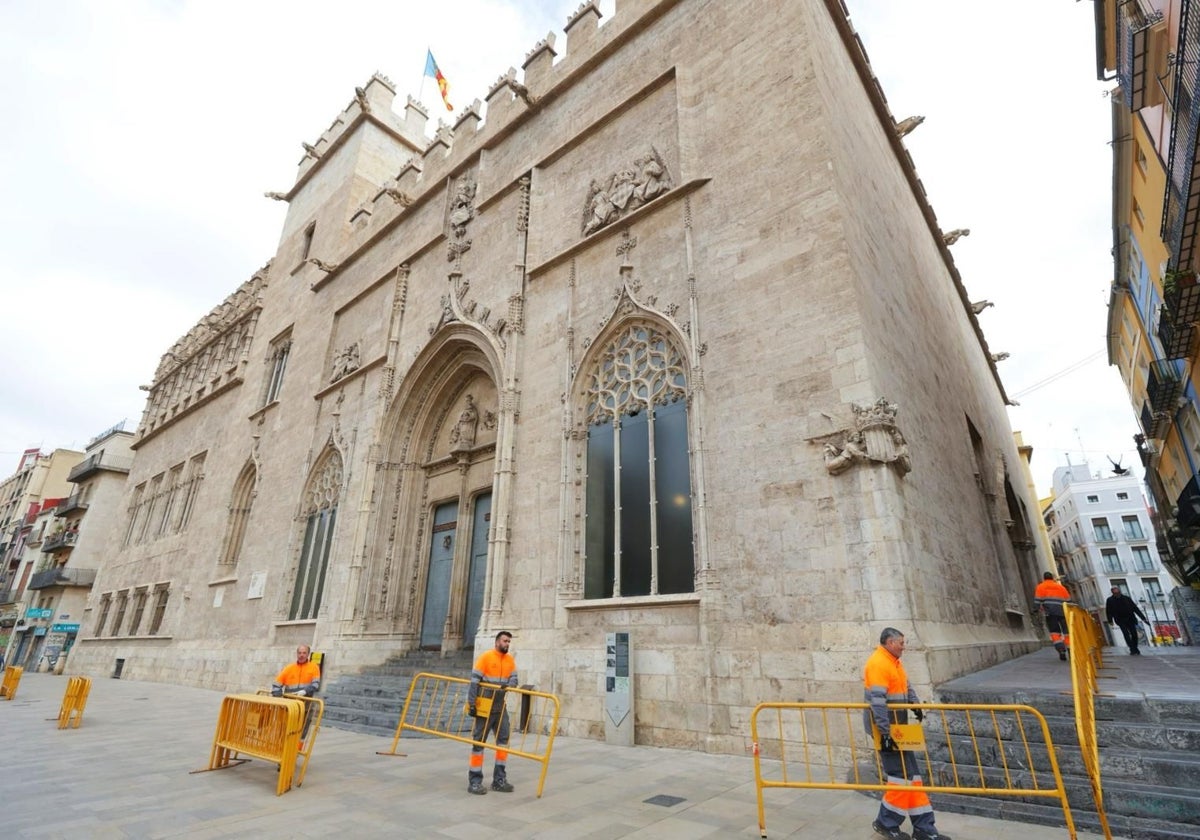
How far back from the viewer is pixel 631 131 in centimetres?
1175

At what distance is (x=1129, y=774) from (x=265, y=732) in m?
7.34

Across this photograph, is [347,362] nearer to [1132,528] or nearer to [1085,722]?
[1085,722]

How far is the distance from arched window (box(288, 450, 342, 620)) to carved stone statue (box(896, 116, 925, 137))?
1704cm

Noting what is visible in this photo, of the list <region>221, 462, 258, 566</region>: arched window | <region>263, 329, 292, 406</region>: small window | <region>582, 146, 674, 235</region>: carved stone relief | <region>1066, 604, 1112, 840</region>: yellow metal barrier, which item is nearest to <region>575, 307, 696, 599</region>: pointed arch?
<region>582, 146, 674, 235</region>: carved stone relief

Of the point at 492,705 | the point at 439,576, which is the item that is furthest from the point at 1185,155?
the point at 439,576

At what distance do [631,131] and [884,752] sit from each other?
11405 millimetres

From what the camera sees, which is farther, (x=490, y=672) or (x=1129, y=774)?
(x=490, y=672)

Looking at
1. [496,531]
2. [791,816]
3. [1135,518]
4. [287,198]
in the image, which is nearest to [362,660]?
[496,531]

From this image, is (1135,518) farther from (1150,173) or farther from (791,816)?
(791,816)

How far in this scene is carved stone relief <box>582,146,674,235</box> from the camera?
34.7ft

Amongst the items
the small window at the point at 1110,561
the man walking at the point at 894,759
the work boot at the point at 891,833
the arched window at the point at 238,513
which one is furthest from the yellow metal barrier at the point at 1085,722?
the small window at the point at 1110,561

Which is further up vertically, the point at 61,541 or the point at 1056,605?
the point at 61,541

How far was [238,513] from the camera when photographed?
1919 centimetres

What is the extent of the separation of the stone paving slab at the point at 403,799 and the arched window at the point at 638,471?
241cm
